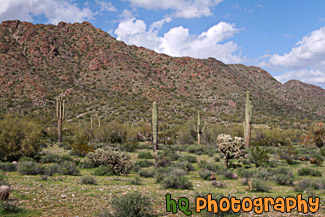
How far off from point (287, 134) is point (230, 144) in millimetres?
24061

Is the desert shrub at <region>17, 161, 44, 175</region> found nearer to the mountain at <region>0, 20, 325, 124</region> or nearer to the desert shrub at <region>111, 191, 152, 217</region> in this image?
the desert shrub at <region>111, 191, 152, 217</region>

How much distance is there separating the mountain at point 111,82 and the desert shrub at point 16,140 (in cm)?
2714

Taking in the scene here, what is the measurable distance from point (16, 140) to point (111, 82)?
43789 mm

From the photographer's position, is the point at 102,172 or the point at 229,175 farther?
the point at 229,175

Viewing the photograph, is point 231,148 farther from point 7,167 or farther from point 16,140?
point 16,140

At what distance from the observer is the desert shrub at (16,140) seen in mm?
16047

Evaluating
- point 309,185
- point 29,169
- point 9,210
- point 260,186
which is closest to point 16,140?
point 29,169

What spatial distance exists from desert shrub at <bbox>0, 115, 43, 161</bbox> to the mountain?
89.1 ft

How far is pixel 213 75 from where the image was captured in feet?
226

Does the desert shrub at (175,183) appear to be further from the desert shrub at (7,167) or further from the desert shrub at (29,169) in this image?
the desert shrub at (7,167)

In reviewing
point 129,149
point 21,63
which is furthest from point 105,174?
point 21,63

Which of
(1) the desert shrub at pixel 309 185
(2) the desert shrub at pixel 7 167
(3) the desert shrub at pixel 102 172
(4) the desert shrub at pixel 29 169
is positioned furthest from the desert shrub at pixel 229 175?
(2) the desert shrub at pixel 7 167

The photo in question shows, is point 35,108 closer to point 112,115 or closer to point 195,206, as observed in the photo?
point 112,115

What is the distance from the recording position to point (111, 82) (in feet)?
196
